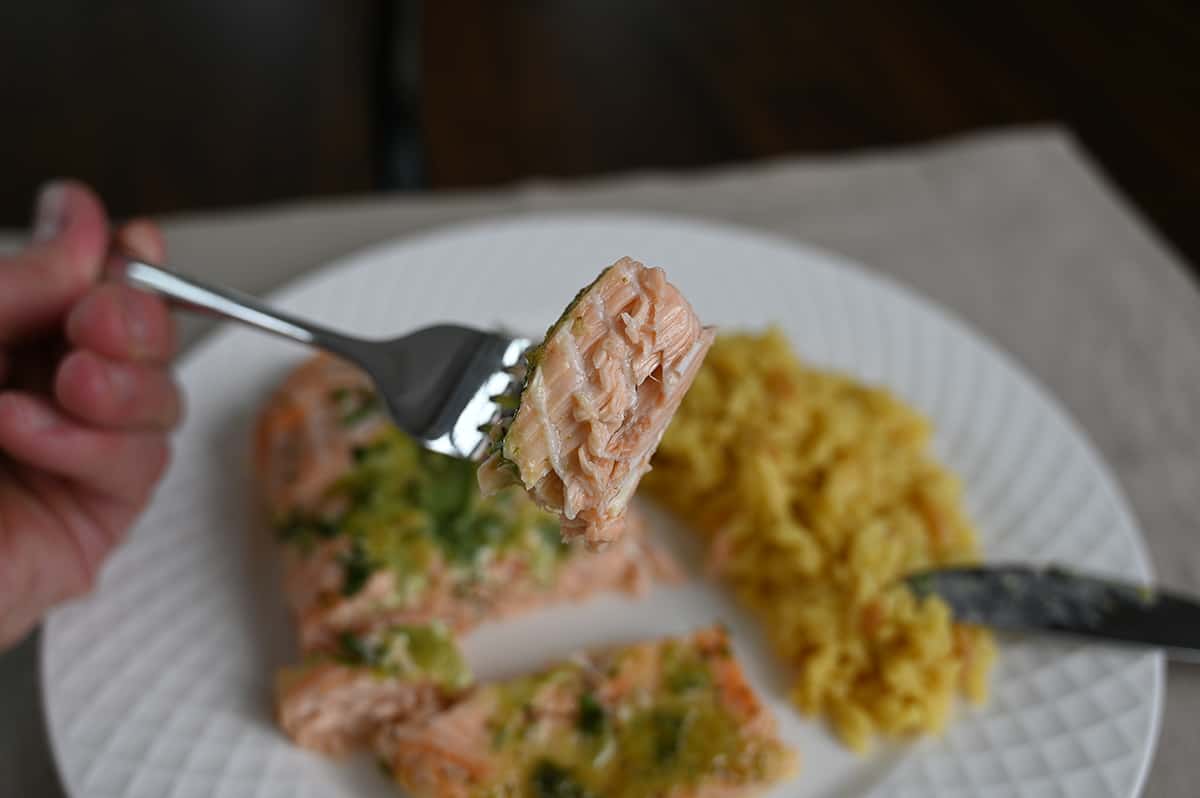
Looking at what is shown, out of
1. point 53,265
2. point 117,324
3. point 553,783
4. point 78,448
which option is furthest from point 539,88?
point 553,783

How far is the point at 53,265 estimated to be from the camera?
200 cm

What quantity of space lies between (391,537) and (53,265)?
0.80 m

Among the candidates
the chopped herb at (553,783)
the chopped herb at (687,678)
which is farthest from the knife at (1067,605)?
the chopped herb at (553,783)

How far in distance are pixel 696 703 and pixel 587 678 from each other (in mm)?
206

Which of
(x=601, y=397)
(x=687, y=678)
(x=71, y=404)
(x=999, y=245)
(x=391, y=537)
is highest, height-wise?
(x=601, y=397)

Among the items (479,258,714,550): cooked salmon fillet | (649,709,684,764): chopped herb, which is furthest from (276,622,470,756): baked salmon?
(479,258,714,550): cooked salmon fillet

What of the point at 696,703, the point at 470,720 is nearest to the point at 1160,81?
the point at 696,703

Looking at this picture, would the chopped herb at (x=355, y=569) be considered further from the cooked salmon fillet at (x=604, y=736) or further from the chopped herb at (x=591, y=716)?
the chopped herb at (x=591, y=716)

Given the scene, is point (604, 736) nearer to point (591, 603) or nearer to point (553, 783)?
point (553, 783)

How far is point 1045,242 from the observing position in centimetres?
318

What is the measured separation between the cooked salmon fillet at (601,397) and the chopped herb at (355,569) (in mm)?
747

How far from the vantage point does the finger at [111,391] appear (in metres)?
1.83

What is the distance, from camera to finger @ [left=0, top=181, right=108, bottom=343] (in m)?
1.98

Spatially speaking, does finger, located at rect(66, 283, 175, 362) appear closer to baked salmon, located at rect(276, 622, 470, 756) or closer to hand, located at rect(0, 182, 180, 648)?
hand, located at rect(0, 182, 180, 648)
